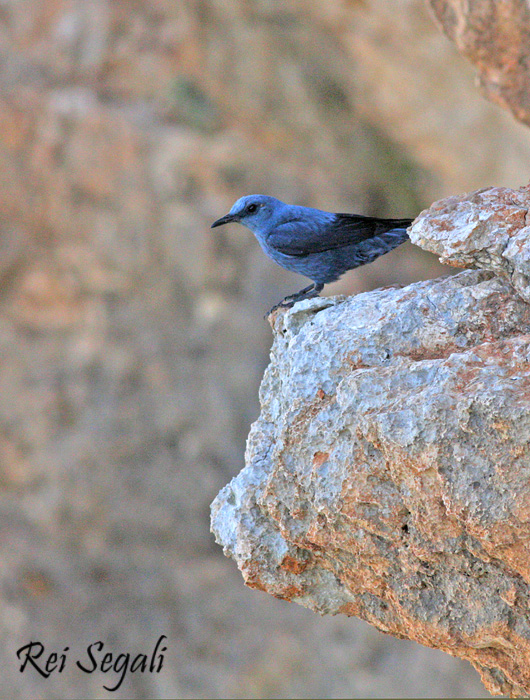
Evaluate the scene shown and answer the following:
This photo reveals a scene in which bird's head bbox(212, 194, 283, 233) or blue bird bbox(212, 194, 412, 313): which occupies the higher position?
bird's head bbox(212, 194, 283, 233)

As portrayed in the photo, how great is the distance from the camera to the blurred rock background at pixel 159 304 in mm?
9656

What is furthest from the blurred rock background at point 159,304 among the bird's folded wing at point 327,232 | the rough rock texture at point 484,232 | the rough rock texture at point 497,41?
the rough rock texture at point 484,232

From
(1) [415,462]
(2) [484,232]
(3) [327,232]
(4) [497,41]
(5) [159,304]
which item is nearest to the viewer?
(1) [415,462]

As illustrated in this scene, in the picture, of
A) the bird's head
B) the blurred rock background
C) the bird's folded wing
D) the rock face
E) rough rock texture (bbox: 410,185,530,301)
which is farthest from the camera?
the blurred rock background

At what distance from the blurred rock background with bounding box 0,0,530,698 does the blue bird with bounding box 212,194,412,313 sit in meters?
5.32

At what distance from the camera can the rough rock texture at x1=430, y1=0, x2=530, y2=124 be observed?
433 cm

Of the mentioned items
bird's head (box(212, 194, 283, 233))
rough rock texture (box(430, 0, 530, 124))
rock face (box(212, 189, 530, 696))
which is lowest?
rock face (box(212, 189, 530, 696))

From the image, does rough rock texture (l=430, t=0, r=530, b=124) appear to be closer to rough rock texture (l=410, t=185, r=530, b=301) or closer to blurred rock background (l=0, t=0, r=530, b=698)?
rough rock texture (l=410, t=185, r=530, b=301)

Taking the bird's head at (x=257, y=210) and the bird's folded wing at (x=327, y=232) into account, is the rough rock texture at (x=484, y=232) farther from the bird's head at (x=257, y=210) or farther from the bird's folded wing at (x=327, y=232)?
the bird's head at (x=257, y=210)

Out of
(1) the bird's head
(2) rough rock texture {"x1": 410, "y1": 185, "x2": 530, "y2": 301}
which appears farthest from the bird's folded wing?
(2) rough rock texture {"x1": 410, "y1": 185, "x2": 530, "y2": 301}

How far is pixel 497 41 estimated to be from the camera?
4469 mm

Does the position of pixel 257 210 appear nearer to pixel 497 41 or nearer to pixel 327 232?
pixel 327 232

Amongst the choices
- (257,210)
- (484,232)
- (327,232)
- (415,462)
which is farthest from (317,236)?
(415,462)

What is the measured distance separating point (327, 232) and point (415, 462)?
201 cm
